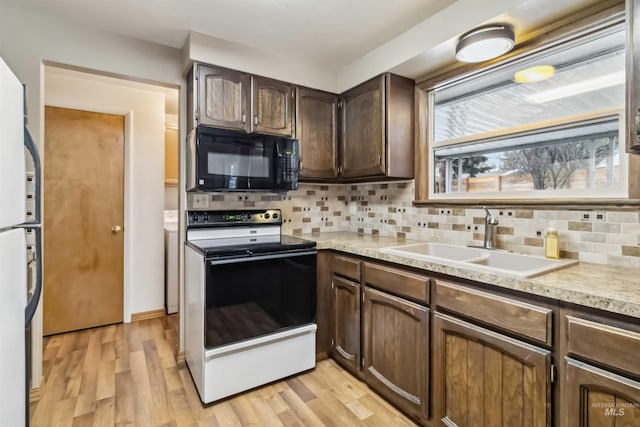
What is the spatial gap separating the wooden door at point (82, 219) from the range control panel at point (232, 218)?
4.14 feet

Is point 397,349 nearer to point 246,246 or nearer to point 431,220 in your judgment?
point 431,220

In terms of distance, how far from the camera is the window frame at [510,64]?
1413 millimetres

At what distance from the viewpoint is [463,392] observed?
141 centimetres

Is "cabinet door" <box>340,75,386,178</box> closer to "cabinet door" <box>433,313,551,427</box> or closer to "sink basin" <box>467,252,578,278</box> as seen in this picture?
"sink basin" <box>467,252,578,278</box>

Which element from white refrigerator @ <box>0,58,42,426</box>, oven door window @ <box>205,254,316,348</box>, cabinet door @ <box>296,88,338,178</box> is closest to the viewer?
white refrigerator @ <box>0,58,42,426</box>

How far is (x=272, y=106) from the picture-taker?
2.32m

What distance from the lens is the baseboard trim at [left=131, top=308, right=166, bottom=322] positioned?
3.07 m

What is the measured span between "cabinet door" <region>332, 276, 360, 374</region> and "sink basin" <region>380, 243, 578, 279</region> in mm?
421

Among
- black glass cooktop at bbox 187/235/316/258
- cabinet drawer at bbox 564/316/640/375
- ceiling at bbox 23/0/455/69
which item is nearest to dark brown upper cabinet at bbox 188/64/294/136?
ceiling at bbox 23/0/455/69

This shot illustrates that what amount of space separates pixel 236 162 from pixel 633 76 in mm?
1963

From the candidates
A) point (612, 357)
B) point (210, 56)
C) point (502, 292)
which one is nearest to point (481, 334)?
point (502, 292)

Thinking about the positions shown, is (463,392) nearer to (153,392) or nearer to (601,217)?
(601,217)

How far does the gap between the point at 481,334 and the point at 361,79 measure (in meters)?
1.90

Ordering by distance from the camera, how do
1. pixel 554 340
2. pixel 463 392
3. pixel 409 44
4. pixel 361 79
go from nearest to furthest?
pixel 554 340, pixel 463 392, pixel 409 44, pixel 361 79
